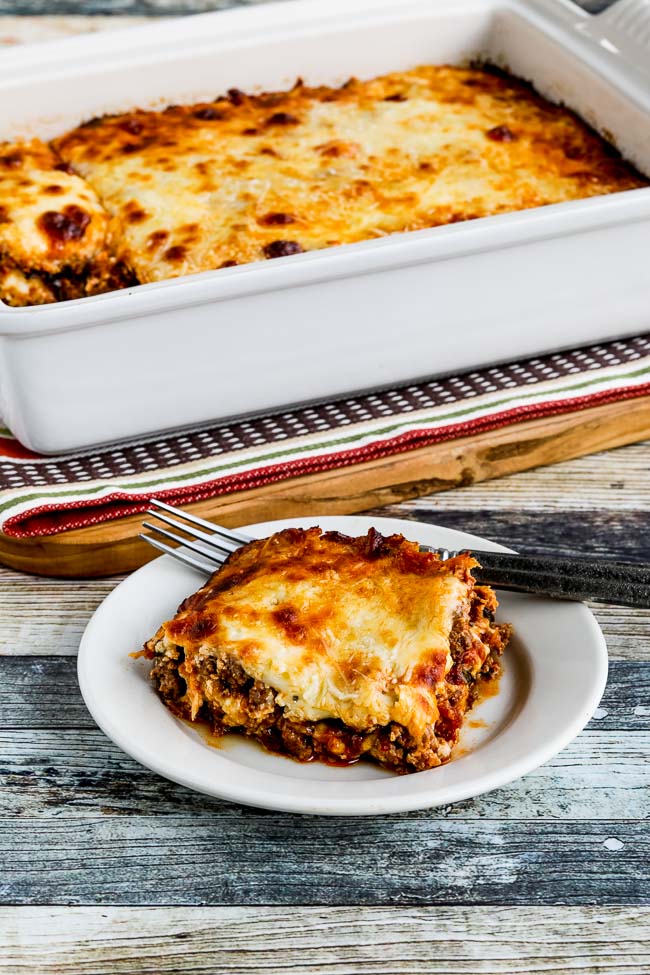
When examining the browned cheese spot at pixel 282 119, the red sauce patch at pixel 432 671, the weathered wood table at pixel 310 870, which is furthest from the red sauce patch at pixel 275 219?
the red sauce patch at pixel 432 671

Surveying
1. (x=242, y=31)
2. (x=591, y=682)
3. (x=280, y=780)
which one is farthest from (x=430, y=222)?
(x=280, y=780)

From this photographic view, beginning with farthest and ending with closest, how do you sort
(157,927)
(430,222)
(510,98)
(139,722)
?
(510,98)
(430,222)
(139,722)
(157,927)

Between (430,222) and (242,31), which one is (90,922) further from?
(242,31)

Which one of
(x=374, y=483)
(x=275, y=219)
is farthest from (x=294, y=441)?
(x=275, y=219)

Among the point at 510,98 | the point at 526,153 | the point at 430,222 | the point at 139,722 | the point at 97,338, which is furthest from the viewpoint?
the point at 510,98

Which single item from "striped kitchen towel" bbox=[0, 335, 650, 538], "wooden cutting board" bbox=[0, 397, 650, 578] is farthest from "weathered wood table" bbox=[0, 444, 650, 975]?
"striped kitchen towel" bbox=[0, 335, 650, 538]

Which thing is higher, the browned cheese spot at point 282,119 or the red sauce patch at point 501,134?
the red sauce patch at point 501,134

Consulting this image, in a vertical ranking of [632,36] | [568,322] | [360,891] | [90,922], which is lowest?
[90,922]

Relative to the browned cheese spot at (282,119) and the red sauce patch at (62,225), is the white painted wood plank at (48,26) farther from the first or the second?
the red sauce patch at (62,225)
